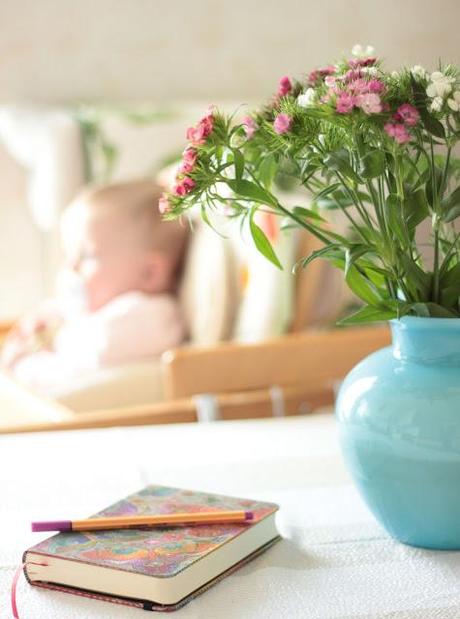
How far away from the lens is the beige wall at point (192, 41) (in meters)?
3.46

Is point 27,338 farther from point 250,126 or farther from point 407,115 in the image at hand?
point 407,115

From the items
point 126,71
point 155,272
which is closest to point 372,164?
point 155,272

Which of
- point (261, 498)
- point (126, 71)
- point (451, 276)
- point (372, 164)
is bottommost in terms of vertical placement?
point (261, 498)

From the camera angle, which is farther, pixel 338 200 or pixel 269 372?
pixel 269 372

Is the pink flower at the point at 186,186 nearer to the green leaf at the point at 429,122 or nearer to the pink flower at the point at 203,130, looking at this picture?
the pink flower at the point at 203,130

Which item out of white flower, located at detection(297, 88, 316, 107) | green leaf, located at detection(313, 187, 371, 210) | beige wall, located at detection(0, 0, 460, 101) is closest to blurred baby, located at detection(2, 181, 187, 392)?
beige wall, located at detection(0, 0, 460, 101)

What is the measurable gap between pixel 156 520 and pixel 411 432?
0.79 ft

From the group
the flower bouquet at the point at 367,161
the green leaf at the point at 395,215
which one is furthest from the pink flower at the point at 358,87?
the green leaf at the point at 395,215

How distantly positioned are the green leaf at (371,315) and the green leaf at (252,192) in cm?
12

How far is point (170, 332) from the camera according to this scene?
2480 mm

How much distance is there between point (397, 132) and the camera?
0.81 metres

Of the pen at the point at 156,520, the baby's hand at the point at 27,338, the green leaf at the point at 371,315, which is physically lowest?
the pen at the point at 156,520

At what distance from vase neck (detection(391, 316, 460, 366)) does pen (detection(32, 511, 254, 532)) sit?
0.68 feet

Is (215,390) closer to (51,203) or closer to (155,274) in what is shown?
(155,274)
